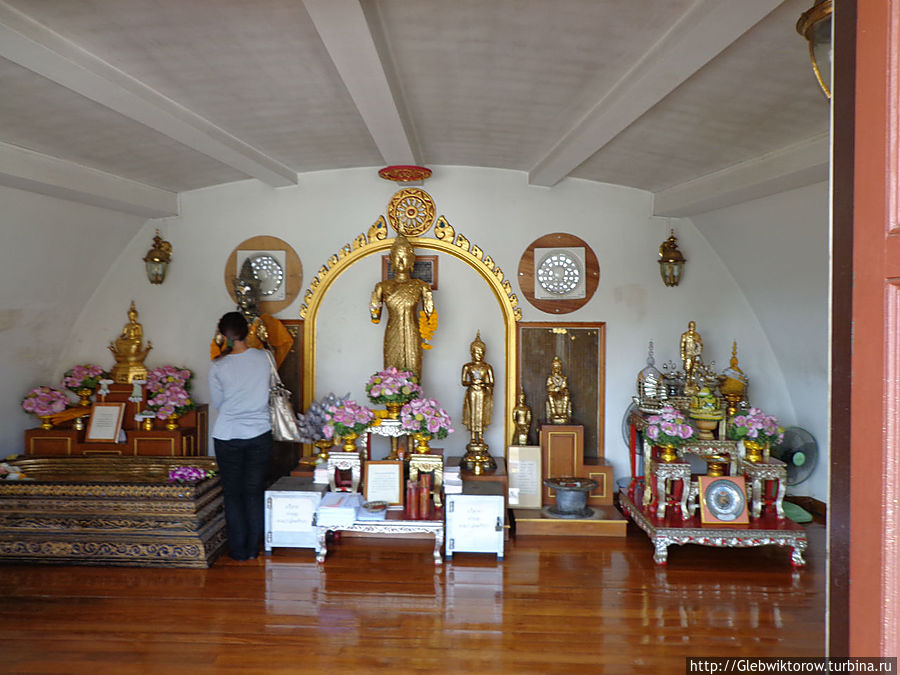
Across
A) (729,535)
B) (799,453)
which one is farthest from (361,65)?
(799,453)

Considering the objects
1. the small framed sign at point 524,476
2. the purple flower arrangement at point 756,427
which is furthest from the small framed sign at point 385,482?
the purple flower arrangement at point 756,427

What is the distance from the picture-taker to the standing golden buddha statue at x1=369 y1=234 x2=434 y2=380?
5.93 metres

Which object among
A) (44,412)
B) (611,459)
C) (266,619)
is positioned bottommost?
(266,619)

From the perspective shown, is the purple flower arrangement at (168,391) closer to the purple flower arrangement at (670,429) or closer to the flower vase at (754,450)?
the purple flower arrangement at (670,429)

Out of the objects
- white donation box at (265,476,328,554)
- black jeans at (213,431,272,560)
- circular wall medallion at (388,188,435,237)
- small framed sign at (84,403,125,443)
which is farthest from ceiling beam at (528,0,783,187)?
small framed sign at (84,403,125,443)

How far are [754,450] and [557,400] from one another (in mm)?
1689

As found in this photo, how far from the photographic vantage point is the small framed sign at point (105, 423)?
5.84m

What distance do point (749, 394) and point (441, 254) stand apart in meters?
3.29

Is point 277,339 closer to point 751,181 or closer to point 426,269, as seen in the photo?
point 426,269

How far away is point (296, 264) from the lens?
253 inches

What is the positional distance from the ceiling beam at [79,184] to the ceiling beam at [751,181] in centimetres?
477

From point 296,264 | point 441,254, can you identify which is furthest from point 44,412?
point 441,254

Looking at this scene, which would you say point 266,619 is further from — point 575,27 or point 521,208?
point 521,208

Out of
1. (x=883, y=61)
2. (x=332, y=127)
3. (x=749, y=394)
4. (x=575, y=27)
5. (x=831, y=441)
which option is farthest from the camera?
(x=749, y=394)
